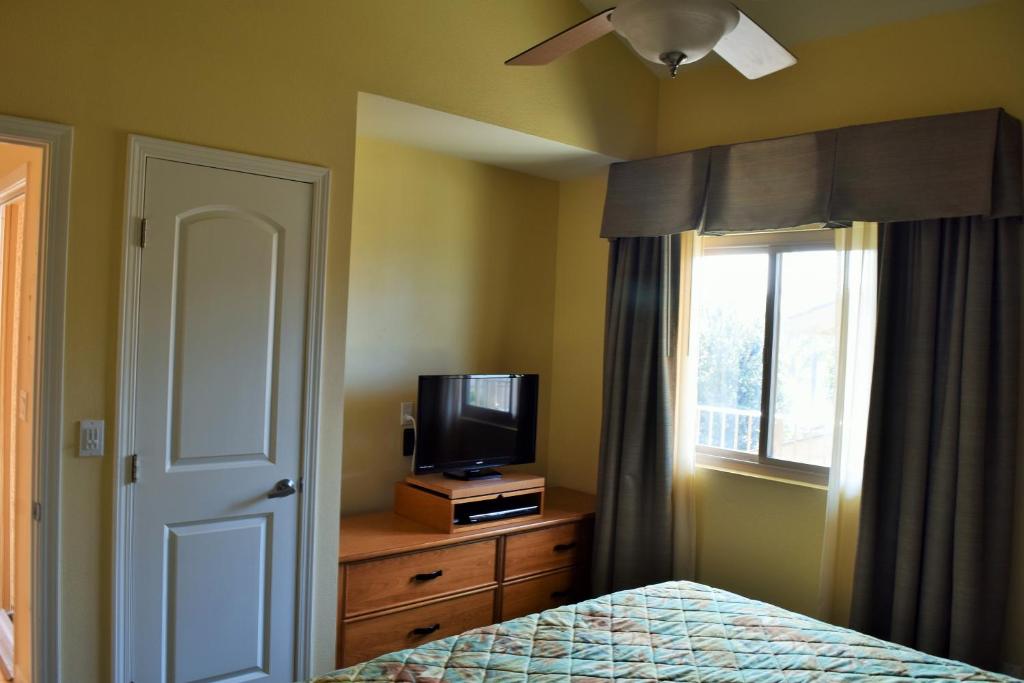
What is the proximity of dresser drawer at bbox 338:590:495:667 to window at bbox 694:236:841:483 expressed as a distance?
126 centimetres

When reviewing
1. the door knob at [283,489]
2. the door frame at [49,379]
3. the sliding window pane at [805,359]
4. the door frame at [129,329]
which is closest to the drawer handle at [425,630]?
the door knob at [283,489]

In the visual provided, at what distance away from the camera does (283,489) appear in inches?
110

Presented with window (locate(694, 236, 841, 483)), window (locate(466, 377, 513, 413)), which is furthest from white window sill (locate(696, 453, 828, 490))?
window (locate(466, 377, 513, 413))

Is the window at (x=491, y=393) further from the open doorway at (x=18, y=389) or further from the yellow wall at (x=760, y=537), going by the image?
the open doorway at (x=18, y=389)

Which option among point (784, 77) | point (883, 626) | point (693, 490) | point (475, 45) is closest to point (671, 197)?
point (784, 77)

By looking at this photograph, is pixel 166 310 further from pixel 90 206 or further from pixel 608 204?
pixel 608 204

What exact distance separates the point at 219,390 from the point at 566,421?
2.12 meters

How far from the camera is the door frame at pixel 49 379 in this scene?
7.55 feet

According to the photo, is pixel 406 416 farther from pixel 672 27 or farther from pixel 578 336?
pixel 672 27

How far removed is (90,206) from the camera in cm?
237

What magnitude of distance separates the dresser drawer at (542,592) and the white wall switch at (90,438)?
184 cm

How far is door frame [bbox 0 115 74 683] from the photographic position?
230 centimetres

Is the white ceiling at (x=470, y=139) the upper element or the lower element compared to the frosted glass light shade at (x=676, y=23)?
upper

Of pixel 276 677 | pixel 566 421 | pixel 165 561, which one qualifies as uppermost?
pixel 566 421
